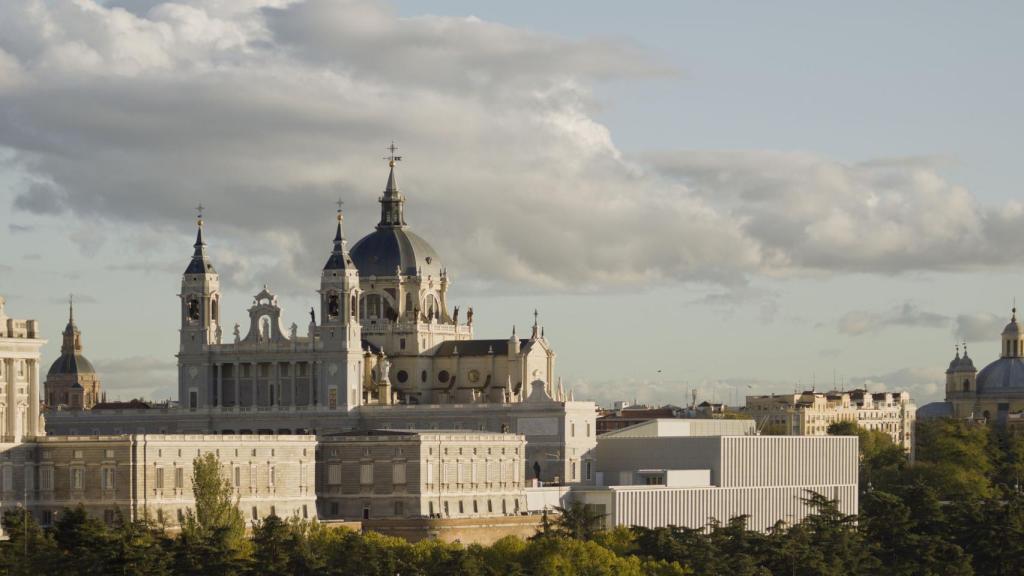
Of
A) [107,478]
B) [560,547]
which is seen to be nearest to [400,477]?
[107,478]

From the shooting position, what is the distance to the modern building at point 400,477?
17475 centimetres

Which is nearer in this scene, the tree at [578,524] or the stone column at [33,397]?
the tree at [578,524]

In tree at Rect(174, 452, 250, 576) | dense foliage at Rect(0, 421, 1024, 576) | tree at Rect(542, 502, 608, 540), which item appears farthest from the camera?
tree at Rect(542, 502, 608, 540)

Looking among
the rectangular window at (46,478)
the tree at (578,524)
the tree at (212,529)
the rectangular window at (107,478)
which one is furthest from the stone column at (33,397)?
the tree at (578,524)

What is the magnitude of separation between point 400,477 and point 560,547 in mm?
30366

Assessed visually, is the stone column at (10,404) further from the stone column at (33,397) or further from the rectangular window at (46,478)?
the rectangular window at (46,478)

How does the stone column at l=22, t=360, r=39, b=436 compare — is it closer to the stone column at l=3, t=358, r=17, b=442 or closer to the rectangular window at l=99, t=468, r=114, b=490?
the stone column at l=3, t=358, r=17, b=442

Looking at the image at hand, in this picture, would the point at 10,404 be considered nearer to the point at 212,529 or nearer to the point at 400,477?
the point at 212,529

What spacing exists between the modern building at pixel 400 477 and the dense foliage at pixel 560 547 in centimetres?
695

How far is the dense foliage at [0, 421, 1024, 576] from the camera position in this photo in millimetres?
135375

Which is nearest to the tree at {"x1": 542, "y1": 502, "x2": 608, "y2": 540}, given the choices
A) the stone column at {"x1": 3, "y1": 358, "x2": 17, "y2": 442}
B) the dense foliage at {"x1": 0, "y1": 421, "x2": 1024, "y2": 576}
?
the dense foliage at {"x1": 0, "y1": 421, "x2": 1024, "y2": 576}

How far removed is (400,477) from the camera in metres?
175

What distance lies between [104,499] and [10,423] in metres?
8.24

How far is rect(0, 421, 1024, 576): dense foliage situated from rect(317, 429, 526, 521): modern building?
6950 millimetres
